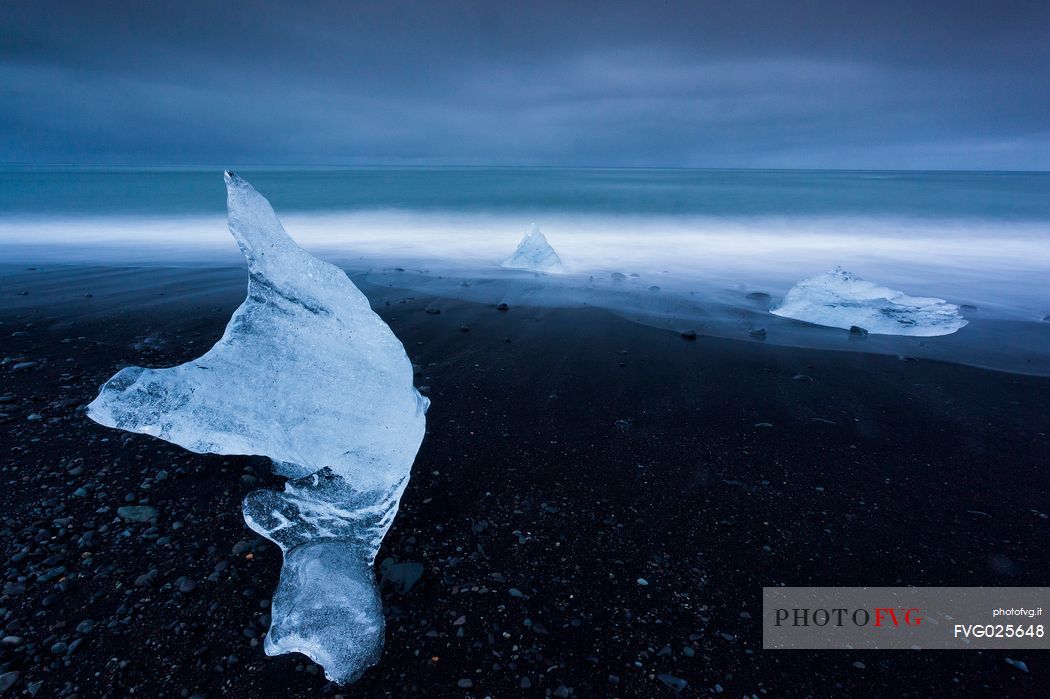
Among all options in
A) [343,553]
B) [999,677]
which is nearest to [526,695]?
[343,553]

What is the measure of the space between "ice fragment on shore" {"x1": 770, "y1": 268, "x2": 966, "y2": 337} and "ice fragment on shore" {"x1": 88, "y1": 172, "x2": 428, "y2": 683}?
21.4 feet

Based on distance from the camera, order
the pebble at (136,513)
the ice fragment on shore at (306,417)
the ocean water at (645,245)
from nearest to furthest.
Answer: the ice fragment on shore at (306,417), the pebble at (136,513), the ocean water at (645,245)

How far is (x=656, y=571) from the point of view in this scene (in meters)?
2.71

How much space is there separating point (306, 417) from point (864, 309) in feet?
24.8

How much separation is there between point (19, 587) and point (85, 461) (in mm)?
1184

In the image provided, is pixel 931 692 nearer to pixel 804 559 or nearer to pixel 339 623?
pixel 804 559

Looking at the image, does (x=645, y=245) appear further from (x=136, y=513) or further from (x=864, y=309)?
(x=136, y=513)

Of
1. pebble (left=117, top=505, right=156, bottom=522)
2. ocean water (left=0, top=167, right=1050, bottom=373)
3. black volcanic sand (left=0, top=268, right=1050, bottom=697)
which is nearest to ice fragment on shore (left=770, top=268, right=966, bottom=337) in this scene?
ocean water (left=0, top=167, right=1050, bottom=373)

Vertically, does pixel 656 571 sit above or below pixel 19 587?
below

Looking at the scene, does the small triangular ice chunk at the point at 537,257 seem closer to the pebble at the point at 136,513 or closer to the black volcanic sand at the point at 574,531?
the black volcanic sand at the point at 574,531

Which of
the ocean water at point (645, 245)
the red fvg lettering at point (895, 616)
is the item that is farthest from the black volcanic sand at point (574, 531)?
the ocean water at point (645, 245)

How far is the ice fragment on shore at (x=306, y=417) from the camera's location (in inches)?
92.5

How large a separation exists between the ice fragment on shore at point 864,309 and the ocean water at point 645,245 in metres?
0.39

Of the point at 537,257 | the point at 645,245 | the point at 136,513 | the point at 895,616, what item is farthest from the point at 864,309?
the point at 645,245
